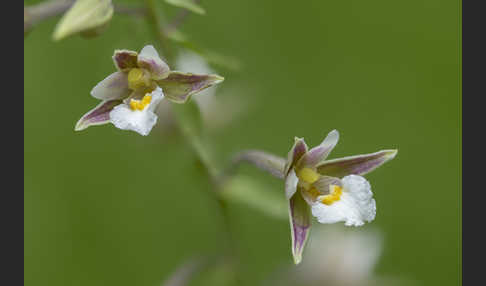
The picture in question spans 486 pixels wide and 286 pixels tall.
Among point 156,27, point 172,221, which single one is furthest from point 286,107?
point 156,27

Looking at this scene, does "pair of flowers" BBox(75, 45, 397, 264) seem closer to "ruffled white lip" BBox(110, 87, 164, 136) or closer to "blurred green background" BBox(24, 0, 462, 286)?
"ruffled white lip" BBox(110, 87, 164, 136)

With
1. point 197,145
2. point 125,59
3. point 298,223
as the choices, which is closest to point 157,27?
point 125,59

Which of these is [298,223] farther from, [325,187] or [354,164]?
[354,164]

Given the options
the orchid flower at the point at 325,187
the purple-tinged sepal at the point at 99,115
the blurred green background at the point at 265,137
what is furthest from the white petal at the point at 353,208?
the blurred green background at the point at 265,137

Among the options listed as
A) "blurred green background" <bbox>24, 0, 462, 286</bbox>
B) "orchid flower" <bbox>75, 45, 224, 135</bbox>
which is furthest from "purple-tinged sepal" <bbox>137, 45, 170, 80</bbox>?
"blurred green background" <bbox>24, 0, 462, 286</bbox>

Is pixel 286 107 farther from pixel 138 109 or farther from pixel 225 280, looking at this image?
pixel 138 109
